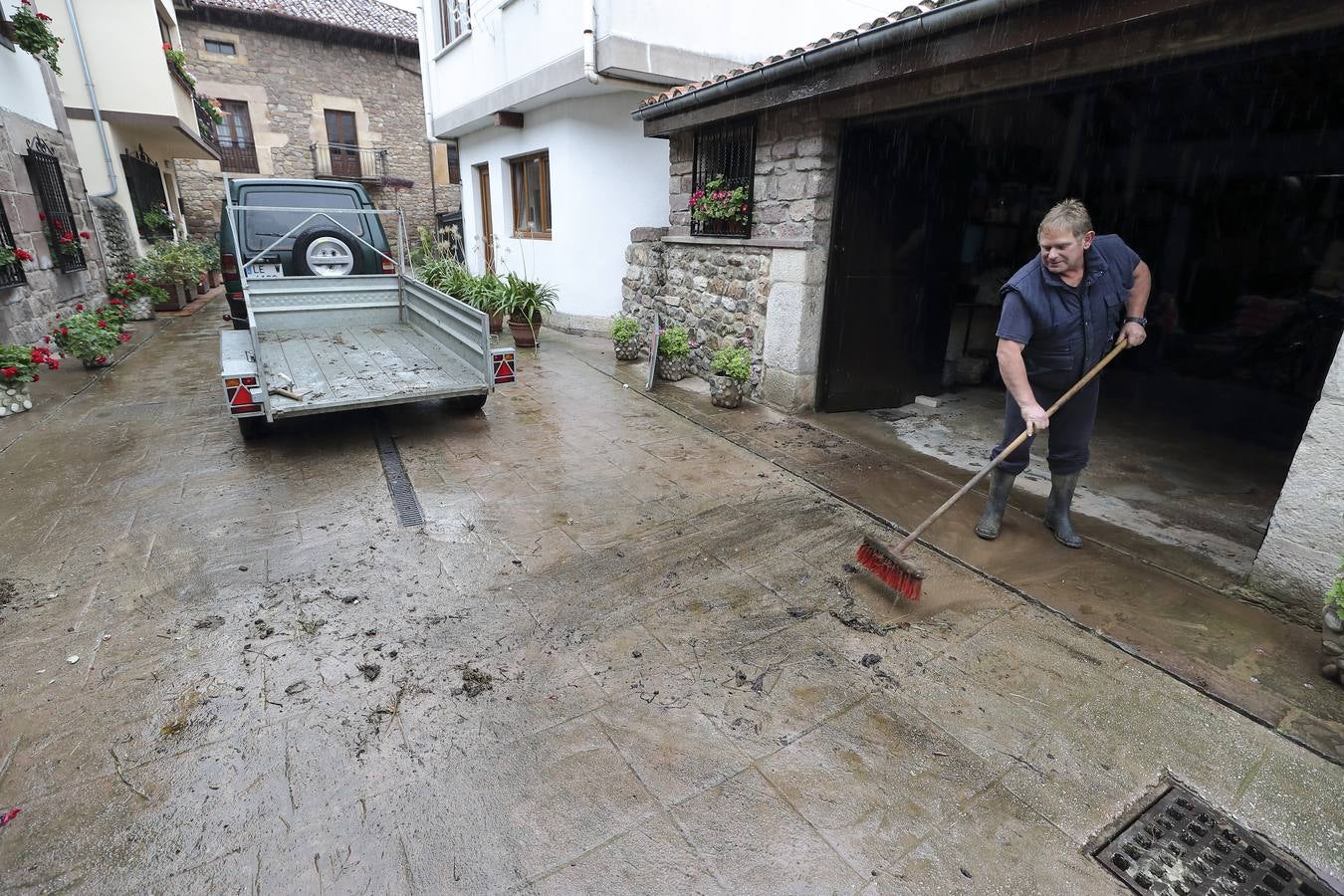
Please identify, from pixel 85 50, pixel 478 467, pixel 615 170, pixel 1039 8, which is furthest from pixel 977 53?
pixel 85 50

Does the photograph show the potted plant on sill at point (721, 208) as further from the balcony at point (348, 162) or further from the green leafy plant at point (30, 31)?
the balcony at point (348, 162)

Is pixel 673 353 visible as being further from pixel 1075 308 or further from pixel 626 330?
pixel 1075 308

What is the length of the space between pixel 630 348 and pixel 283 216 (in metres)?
4.26

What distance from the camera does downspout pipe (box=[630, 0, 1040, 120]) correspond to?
3574mm

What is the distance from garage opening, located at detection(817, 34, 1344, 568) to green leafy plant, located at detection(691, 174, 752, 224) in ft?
3.57

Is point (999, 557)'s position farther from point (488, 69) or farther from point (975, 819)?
point (488, 69)

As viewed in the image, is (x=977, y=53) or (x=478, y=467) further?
(x=478, y=467)

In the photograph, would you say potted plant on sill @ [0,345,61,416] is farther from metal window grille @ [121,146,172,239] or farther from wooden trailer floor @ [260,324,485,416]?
metal window grille @ [121,146,172,239]

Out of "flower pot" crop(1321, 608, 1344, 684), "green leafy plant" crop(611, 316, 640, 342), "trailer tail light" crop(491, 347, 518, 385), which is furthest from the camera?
"green leafy plant" crop(611, 316, 640, 342)

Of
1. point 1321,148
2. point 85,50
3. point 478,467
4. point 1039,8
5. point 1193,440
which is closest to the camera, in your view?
point 1039,8

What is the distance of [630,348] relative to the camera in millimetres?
8086

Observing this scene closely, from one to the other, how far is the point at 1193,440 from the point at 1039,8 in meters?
3.88

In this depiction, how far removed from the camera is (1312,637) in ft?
9.38

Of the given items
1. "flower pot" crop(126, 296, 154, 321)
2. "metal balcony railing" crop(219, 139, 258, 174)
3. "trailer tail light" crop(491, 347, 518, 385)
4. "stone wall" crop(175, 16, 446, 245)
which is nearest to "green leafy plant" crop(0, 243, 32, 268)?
"flower pot" crop(126, 296, 154, 321)
